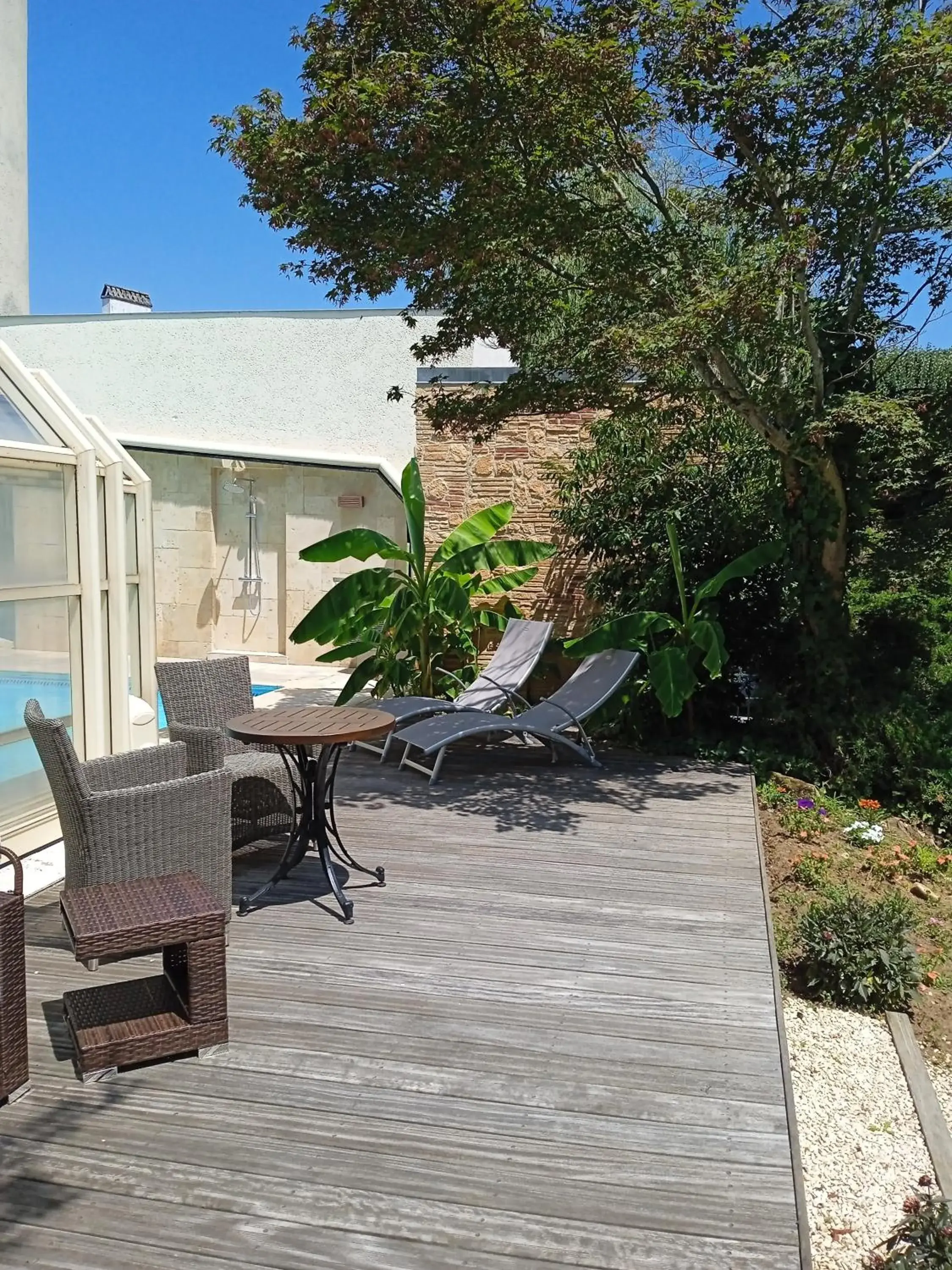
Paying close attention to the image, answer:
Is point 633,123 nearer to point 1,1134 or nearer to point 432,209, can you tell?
point 432,209

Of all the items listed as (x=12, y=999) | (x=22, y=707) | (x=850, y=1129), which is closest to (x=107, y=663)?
(x=22, y=707)

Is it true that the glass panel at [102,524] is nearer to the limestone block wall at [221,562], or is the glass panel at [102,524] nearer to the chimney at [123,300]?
the limestone block wall at [221,562]

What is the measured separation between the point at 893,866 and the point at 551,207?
5.06 metres

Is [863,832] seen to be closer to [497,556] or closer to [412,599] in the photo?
[497,556]

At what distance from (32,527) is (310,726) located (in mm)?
2203

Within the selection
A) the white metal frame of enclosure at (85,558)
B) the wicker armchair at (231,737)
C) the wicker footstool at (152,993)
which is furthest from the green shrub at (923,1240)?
the white metal frame of enclosure at (85,558)

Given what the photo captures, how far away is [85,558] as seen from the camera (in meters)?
6.24

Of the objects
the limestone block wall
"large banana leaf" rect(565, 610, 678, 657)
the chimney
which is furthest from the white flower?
the chimney

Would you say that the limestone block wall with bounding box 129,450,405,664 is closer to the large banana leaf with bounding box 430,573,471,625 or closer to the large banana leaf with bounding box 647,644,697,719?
the large banana leaf with bounding box 430,573,471,625

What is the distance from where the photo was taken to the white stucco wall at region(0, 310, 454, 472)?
14.5m

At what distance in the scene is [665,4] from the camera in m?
6.46

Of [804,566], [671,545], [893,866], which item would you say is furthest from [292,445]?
[893,866]

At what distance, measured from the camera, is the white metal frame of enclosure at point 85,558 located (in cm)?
590

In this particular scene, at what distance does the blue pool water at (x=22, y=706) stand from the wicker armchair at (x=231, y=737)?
0.19m
